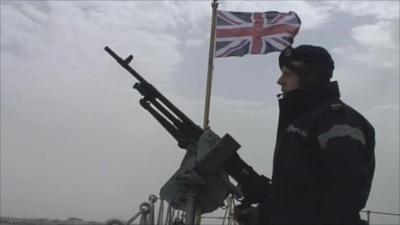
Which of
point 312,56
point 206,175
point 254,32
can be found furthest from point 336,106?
point 254,32

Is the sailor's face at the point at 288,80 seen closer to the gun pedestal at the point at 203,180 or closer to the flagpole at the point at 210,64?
the gun pedestal at the point at 203,180

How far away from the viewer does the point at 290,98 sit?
3.75 m

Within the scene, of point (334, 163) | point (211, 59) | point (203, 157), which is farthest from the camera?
point (211, 59)

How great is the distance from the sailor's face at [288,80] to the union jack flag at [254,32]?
31.4ft

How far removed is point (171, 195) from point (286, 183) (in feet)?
4.54

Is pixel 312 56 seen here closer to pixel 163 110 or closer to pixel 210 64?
pixel 163 110

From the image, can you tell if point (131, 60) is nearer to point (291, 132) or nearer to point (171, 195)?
point (171, 195)

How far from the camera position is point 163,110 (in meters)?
5.38

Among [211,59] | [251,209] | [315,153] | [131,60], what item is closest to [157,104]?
[131,60]

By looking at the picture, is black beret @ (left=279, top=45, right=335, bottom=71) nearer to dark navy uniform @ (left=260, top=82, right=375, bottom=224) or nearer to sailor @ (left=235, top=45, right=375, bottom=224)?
sailor @ (left=235, top=45, right=375, bottom=224)

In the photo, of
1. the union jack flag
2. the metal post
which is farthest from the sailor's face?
the union jack flag

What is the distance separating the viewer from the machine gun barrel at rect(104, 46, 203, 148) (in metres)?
5.12

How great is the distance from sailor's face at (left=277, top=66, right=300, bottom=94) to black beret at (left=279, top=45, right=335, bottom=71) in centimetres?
7

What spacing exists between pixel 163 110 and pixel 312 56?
194 centimetres
